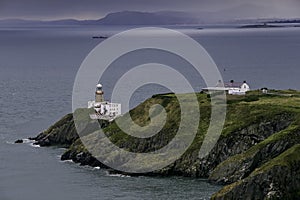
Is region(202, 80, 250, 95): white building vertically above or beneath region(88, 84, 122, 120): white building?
above

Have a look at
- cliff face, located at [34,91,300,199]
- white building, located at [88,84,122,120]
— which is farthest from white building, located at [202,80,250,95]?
white building, located at [88,84,122,120]

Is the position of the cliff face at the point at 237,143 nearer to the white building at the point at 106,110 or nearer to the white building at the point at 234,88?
the white building at the point at 106,110

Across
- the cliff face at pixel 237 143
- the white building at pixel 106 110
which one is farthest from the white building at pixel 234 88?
the white building at pixel 106 110

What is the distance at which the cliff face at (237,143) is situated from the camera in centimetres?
6512

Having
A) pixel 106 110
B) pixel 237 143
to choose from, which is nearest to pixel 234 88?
pixel 106 110

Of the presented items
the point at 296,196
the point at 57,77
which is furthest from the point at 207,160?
the point at 57,77

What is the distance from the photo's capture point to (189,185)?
73.4m

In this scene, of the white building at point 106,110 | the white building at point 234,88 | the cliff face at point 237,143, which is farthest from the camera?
the white building at point 234,88

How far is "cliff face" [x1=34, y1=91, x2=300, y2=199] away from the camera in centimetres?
6512

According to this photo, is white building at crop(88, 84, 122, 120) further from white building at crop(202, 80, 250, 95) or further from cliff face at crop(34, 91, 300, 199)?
white building at crop(202, 80, 250, 95)

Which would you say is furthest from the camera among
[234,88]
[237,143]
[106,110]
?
[234,88]

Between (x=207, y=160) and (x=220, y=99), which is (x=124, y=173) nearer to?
(x=207, y=160)

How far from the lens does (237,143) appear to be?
3182 inches

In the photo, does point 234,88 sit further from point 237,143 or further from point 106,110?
point 237,143
